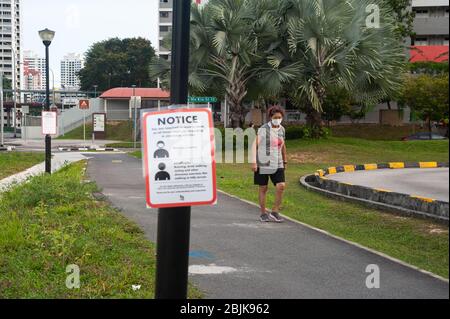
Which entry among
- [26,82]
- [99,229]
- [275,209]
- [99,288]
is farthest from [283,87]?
[26,82]

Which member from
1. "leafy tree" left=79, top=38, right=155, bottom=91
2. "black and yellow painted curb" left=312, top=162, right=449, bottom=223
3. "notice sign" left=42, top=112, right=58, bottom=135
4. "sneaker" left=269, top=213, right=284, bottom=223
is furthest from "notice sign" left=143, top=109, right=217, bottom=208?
"leafy tree" left=79, top=38, right=155, bottom=91

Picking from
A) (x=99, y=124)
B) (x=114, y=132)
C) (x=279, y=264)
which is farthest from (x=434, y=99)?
(x=114, y=132)

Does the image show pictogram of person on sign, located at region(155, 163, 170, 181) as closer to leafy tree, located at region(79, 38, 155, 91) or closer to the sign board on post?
the sign board on post

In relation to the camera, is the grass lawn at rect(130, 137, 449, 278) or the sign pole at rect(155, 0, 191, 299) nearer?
the sign pole at rect(155, 0, 191, 299)

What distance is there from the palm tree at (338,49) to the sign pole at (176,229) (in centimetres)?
1909

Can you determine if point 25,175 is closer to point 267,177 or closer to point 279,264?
point 267,177

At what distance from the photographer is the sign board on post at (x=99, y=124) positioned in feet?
155

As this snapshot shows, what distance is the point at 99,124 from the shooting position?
4809 cm

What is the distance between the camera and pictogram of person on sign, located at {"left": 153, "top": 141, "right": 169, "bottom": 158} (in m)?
3.00

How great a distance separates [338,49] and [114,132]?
3156cm

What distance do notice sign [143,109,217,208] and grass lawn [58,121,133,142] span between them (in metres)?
45.2

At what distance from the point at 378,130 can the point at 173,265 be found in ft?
119

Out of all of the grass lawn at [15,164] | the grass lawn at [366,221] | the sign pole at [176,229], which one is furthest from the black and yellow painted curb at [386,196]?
the grass lawn at [15,164]

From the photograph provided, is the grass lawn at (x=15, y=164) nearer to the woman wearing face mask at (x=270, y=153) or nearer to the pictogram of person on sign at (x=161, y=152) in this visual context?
the woman wearing face mask at (x=270, y=153)
